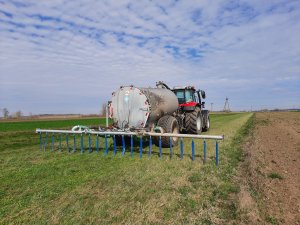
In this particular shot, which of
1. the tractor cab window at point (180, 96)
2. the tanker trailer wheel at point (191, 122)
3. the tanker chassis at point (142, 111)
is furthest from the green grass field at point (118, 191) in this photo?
the tractor cab window at point (180, 96)

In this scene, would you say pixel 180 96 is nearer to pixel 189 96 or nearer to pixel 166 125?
pixel 189 96

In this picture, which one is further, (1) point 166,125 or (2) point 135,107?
(1) point 166,125

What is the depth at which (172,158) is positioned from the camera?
359 inches

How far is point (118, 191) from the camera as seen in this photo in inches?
230

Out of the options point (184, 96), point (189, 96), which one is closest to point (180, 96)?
point (184, 96)

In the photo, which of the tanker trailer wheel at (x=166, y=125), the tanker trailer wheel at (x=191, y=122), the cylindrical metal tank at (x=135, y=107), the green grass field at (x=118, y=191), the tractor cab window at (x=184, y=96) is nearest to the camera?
the green grass field at (x=118, y=191)

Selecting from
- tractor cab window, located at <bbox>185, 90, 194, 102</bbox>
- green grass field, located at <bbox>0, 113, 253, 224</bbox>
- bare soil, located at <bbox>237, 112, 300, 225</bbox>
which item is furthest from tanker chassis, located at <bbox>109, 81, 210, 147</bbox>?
bare soil, located at <bbox>237, 112, 300, 225</bbox>

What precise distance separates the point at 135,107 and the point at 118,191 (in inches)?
200

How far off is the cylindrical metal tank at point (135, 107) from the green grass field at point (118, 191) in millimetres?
1809

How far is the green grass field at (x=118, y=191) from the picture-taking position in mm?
4652

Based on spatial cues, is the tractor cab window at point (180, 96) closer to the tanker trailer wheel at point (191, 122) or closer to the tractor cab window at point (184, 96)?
the tractor cab window at point (184, 96)

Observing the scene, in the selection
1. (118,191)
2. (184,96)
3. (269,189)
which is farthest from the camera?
(184,96)

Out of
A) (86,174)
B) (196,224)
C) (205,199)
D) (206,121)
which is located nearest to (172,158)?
(86,174)

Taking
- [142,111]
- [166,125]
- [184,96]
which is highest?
[184,96]
